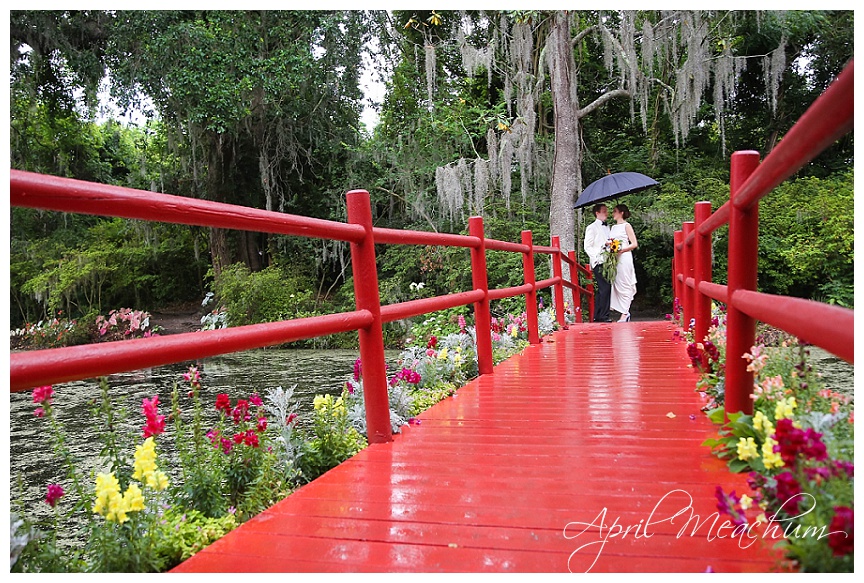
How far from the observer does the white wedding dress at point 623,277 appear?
841 cm

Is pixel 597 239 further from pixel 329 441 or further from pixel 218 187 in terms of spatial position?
pixel 218 187

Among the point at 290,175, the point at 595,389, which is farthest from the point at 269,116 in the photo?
the point at 595,389

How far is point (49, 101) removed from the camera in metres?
14.2

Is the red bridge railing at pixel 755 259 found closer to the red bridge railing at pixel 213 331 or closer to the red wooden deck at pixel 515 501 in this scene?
the red wooden deck at pixel 515 501

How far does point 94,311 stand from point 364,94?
816 cm

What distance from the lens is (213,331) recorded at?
2.01 meters

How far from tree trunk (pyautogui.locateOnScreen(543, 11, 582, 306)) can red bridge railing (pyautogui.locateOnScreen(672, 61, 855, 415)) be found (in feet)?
25.8

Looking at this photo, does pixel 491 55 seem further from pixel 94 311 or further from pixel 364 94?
pixel 94 311

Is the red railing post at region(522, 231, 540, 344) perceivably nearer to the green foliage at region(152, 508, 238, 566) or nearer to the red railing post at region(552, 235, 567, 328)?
the red railing post at region(552, 235, 567, 328)

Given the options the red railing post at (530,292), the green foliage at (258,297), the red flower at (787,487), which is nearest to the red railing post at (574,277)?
the red railing post at (530,292)

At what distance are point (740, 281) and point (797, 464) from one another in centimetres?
103

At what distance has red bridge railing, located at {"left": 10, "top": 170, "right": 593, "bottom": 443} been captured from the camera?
146 cm

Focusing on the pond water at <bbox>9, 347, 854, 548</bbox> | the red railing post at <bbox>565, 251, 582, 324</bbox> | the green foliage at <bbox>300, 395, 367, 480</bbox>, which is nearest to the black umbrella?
the red railing post at <bbox>565, 251, 582, 324</bbox>

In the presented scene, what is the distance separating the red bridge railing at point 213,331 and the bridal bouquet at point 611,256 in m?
4.73
